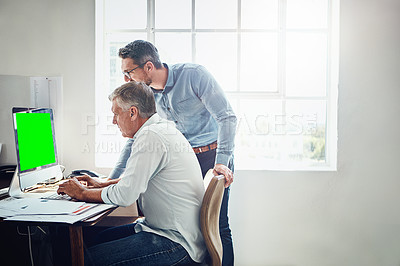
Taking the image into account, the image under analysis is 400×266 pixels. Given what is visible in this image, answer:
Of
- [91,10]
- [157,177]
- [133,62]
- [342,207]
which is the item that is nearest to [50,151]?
[133,62]

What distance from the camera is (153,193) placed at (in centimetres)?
157

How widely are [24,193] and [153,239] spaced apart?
0.88 meters

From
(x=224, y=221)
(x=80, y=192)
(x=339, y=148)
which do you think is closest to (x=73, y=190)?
(x=80, y=192)

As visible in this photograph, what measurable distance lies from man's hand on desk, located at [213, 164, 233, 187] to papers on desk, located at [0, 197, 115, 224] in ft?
1.97

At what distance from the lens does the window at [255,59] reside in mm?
2795

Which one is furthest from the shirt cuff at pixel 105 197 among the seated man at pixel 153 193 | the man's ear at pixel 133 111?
the man's ear at pixel 133 111

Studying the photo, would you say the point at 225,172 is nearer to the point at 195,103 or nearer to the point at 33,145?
the point at 195,103

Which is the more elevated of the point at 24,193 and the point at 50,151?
the point at 50,151

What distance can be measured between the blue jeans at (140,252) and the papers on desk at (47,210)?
161 mm

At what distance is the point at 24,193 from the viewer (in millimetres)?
1899

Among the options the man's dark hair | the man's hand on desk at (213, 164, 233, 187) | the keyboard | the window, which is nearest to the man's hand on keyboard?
the keyboard

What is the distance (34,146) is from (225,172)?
3.51 ft

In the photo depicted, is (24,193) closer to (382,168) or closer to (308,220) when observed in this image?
(308,220)

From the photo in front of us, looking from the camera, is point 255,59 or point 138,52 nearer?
point 138,52
